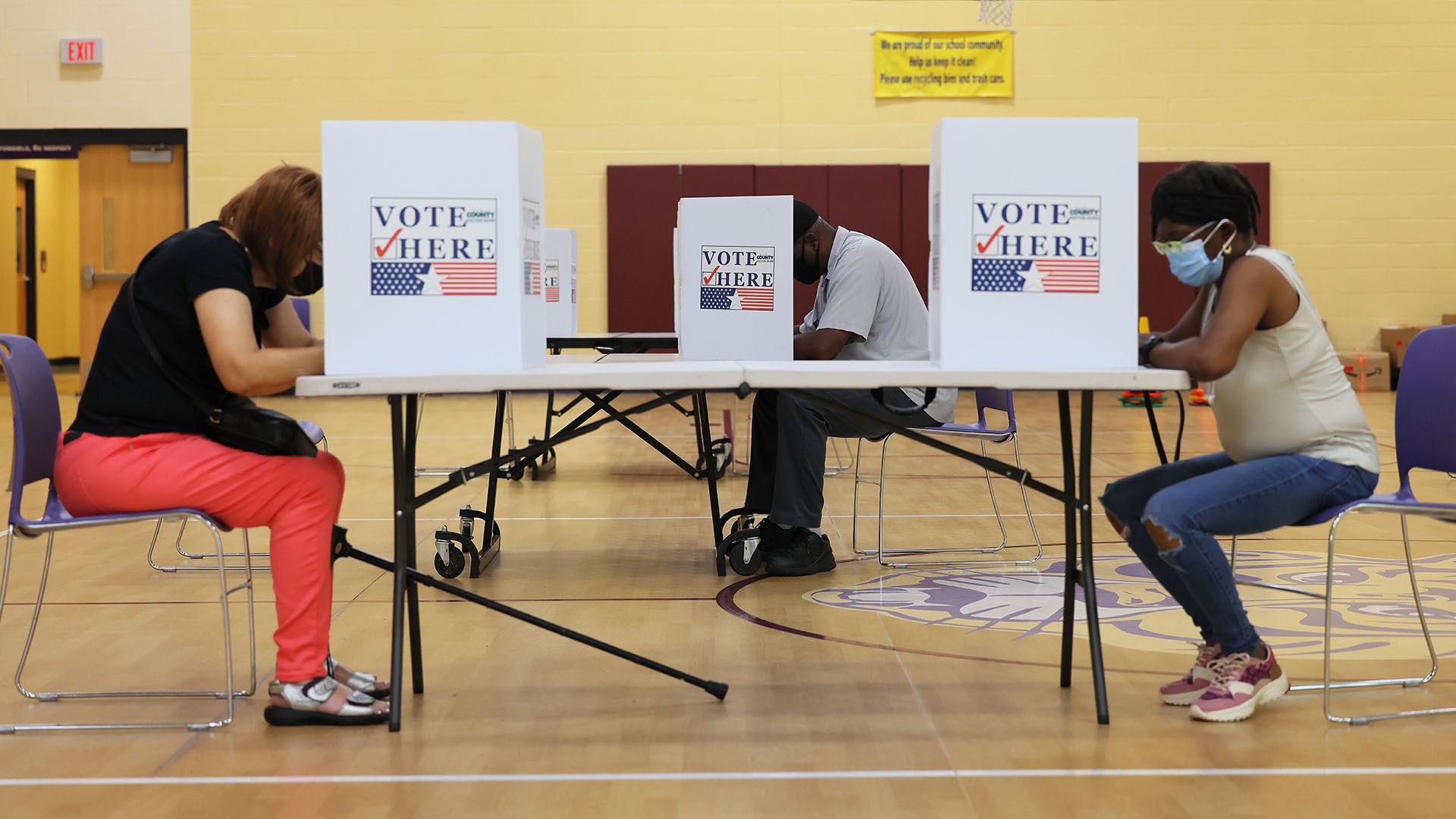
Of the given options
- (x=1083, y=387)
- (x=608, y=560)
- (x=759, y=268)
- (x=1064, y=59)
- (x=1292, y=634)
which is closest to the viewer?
(x=1083, y=387)

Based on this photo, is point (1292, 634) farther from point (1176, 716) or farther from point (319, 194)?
point (319, 194)

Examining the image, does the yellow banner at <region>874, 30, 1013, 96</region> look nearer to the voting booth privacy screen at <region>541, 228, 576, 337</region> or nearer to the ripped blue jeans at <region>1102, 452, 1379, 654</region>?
the voting booth privacy screen at <region>541, 228, 576, 337</region>

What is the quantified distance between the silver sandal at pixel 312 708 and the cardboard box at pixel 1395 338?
27.8ft

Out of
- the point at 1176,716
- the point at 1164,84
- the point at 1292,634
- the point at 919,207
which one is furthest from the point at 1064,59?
the point at 1176,716

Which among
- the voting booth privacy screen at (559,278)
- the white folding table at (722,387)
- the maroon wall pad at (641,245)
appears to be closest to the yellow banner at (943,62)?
the maroon wall pad at (641,245)

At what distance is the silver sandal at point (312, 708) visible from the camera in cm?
199

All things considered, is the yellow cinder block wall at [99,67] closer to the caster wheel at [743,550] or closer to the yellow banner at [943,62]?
the yellow banner at [943,62]

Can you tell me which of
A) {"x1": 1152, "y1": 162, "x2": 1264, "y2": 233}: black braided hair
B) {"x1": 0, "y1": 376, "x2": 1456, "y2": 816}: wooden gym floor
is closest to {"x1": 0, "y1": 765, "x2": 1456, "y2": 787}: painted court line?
{"x1": 0, "y1": 376, "x2": 1456, "y2": 816}: wooden gym floor

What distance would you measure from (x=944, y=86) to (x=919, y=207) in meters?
0.92

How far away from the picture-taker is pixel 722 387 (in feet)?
6.08

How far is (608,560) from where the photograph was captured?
3363mm

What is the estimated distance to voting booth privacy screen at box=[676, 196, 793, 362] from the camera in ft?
10.1

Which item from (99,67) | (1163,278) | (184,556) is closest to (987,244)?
(184,556)

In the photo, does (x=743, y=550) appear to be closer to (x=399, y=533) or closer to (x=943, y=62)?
(x=399, y=533)
